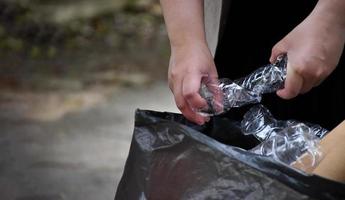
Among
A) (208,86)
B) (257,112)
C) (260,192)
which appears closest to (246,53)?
(257,112)

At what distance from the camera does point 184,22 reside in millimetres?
1422

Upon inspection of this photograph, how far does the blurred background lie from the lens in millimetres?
3092

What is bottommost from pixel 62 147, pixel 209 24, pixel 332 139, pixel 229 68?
pixel 62 147

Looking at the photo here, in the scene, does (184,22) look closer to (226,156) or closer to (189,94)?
(189,94)

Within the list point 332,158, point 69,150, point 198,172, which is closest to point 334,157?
point 332,158

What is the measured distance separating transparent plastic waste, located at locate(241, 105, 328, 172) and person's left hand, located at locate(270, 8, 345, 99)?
0.08 metres

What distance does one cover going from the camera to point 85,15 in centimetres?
543

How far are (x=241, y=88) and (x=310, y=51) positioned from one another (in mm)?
163

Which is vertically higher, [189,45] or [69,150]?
[189,45]

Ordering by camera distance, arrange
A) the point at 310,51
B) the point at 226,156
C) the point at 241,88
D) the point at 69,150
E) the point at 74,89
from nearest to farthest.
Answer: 1. the point at 226,156
2. the point at 310,51
3. the point at 241,88
4. the point at 69,150
5. the point at 74,89

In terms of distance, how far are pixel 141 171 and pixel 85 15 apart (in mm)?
4312

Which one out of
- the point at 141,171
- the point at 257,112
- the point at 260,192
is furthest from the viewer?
the point at 257,112

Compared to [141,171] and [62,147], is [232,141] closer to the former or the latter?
[141,171]

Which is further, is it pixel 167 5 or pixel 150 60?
pixel 150 60
